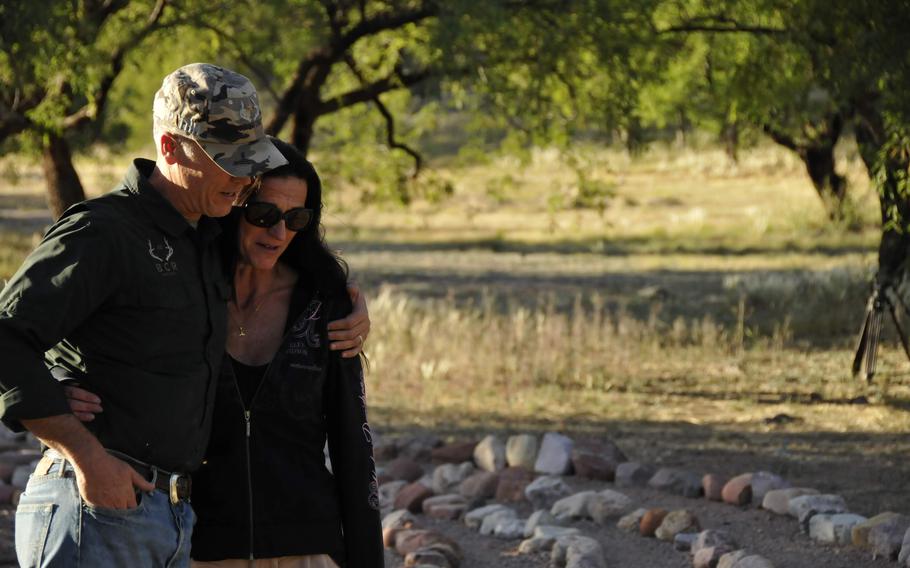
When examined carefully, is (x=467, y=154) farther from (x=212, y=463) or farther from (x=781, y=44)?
(x=212, y=463)

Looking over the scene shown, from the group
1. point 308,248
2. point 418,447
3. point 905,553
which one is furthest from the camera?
point 418,447

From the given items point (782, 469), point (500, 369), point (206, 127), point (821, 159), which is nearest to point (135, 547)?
point (206, 127)

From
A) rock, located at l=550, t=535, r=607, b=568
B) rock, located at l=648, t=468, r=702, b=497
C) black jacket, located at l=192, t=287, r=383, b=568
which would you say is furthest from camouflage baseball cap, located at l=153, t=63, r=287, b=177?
rock, located at l=648, t=468, r=702, b=497

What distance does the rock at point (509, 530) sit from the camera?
6949 millimetres

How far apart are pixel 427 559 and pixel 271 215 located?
124 inches

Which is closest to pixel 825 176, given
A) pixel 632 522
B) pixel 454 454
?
pixel 454 454

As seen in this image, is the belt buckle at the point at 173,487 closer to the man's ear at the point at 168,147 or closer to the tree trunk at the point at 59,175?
the man's ear at the point at 168,147

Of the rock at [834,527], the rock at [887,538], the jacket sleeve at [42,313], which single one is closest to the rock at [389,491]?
the rock at [834,527]

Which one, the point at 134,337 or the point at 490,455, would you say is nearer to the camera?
the point at 134,337

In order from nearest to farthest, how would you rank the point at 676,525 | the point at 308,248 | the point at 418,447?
the point at 308,248
the point at 676,525
the point at 418,447

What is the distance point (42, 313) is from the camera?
2762 mm

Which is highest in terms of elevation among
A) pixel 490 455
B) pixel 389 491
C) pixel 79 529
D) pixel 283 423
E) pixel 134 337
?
pixel 134 337

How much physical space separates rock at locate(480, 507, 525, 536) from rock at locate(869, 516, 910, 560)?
5.69 feet

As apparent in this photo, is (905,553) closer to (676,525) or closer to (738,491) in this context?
(676,525)
